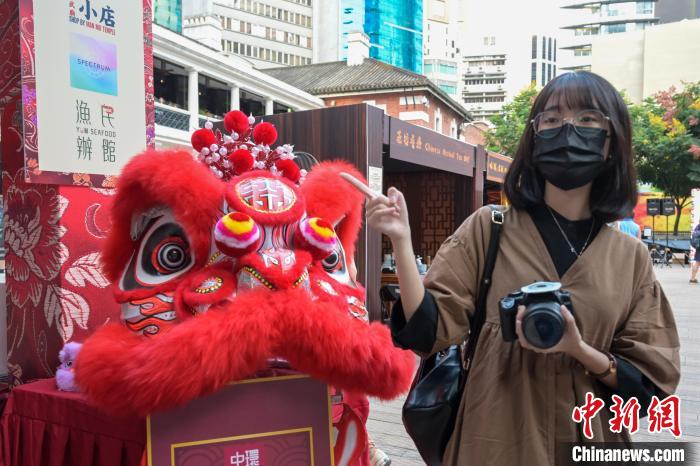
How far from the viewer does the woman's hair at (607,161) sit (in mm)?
1488

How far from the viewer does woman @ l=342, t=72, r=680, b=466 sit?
54.5 inches

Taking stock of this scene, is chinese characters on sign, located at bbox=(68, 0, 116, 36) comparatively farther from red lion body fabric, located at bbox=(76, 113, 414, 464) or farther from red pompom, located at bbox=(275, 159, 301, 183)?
red pompom, located at bbox=(275, 159, 301, 183)

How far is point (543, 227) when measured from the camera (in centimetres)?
151

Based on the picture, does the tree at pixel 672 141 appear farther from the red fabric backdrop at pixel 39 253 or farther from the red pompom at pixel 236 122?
the red fabric backdrop at pixel 39 253

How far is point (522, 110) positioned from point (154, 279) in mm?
26845

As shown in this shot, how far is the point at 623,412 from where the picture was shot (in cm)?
141

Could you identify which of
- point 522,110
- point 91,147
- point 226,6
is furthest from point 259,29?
point 91,147

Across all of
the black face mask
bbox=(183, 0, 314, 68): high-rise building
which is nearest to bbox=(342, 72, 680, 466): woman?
the black face mask

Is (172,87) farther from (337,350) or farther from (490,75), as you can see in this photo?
(490,75)

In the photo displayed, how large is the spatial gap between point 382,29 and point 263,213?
72.6 metres

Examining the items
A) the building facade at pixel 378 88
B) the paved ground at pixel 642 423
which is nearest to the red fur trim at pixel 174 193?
the paved ground at pixel 642 423

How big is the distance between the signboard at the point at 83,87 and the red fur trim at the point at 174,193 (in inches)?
19.3

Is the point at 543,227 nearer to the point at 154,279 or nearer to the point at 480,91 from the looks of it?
the point at 154,279

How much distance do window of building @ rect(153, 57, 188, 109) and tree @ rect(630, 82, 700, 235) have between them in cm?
1655
